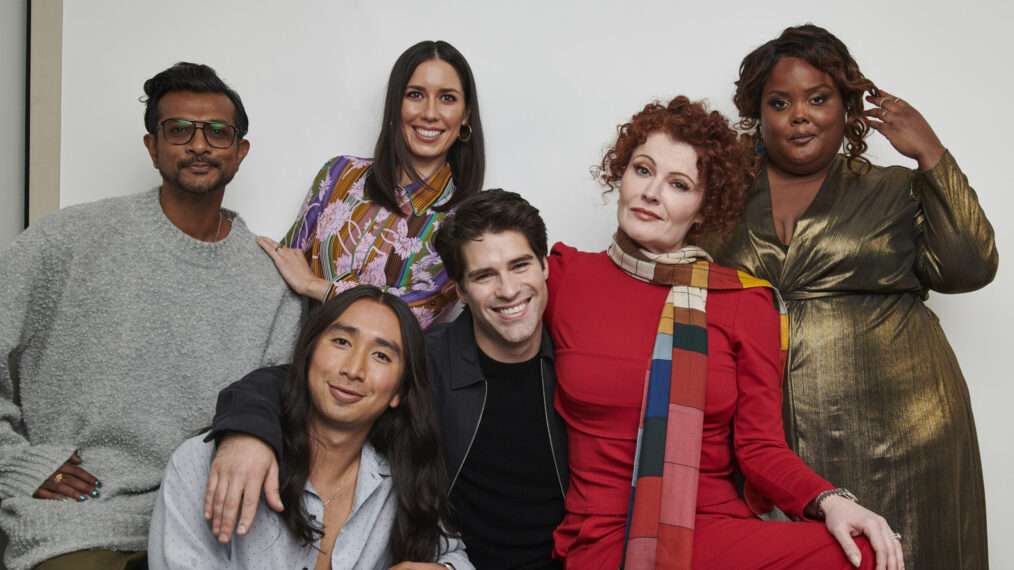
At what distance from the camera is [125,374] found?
217 centimetres

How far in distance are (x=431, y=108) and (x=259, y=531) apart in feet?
4.94

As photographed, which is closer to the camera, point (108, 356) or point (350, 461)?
point (350, 461)

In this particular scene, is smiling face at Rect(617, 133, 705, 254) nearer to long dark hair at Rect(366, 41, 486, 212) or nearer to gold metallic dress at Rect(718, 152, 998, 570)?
gold metallic dress at Rect(718, 152, 998, 570)

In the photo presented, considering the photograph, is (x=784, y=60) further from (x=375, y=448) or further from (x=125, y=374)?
(x=125, y=374)

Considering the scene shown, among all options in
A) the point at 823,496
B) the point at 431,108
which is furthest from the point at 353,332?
the point at 823,496

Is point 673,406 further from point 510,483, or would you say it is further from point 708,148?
point 708,148

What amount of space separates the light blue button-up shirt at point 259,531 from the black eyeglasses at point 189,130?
0.98 meters

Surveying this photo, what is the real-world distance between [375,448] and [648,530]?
77 centimetres

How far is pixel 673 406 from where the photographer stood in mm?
1894

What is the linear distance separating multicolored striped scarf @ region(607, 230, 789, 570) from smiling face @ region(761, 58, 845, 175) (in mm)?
447

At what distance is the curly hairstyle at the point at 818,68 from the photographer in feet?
7.10

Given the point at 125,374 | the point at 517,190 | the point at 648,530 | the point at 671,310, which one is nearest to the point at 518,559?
the point at 648,530

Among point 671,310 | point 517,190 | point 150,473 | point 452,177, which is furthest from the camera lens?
point 517,190

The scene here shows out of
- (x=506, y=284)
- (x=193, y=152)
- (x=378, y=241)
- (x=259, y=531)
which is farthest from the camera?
(x=378, y=241)
